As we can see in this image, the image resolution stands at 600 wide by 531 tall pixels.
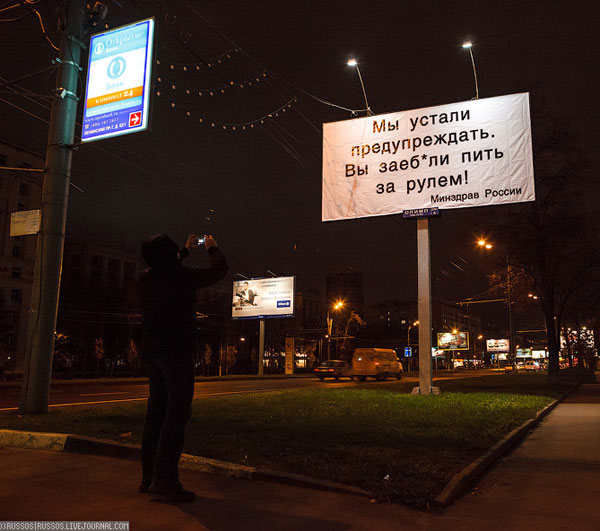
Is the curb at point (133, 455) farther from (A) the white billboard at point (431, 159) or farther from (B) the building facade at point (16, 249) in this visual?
(B) the building facade at point (16, 249)

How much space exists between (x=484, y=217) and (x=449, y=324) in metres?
121

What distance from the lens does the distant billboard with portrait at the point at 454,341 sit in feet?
157

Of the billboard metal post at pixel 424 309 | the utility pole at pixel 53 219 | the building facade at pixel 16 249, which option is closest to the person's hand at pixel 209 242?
the utility pole at pixel 53 219

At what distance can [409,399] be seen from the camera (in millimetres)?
12383

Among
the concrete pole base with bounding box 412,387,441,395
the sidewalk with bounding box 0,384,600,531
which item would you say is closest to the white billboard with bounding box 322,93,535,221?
the concrete pole base with bounding box 412,387,441,395

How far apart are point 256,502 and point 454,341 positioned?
155ft

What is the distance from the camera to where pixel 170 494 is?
3758mm

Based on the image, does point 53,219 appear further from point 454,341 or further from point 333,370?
point 454,341

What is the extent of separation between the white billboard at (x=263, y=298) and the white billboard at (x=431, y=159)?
102ft

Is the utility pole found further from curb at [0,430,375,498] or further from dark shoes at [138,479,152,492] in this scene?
dark shoes at [138,479,152,492]

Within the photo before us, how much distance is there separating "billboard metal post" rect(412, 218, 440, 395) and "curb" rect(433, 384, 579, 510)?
16.4 feet

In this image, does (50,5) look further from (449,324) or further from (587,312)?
(449,324)

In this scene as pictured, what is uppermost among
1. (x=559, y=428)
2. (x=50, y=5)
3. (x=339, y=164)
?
(x=50, y=5)

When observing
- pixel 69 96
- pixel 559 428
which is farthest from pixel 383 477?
pixel 69 96
